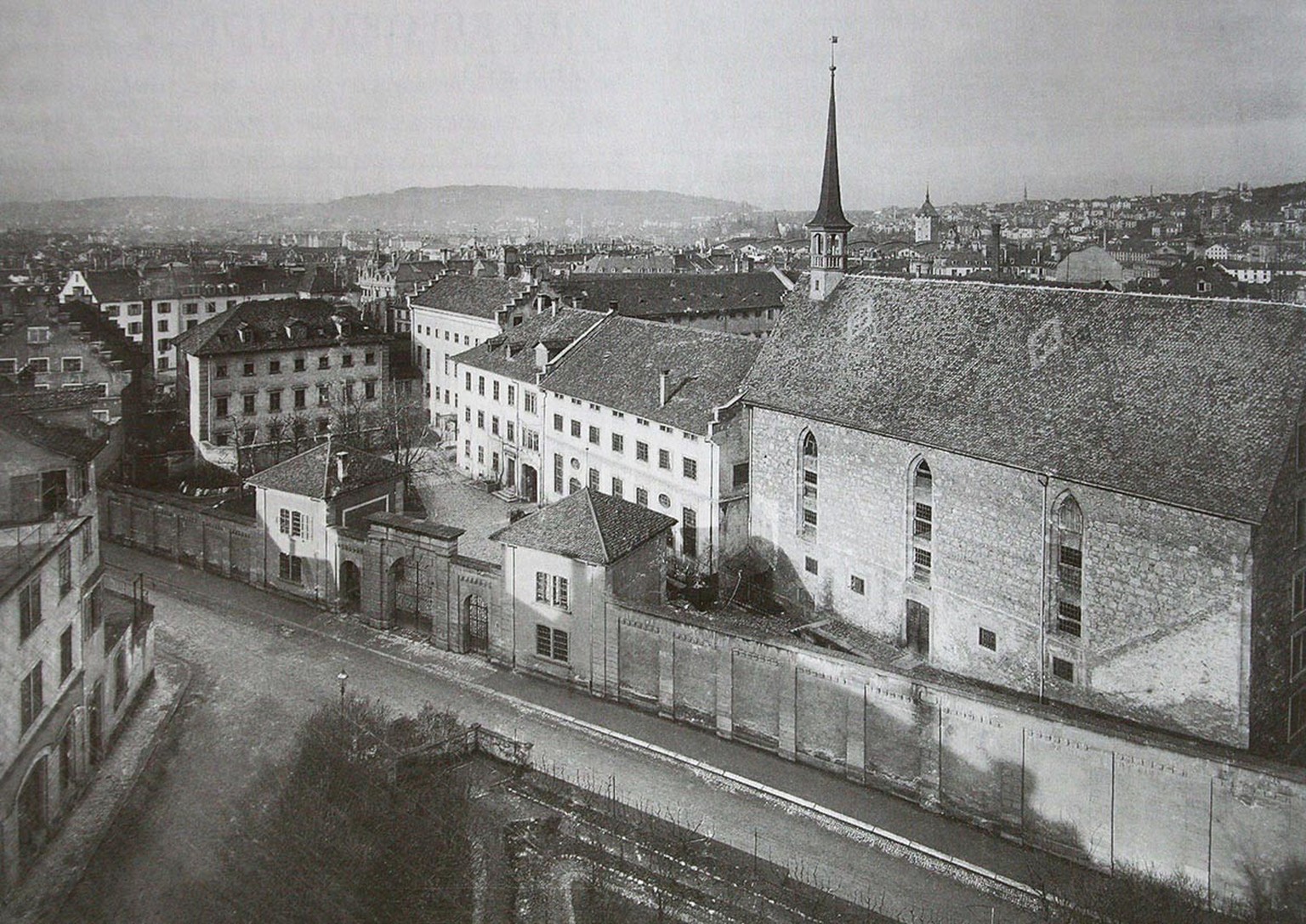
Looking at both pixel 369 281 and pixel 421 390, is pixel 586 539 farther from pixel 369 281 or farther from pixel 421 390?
pixel 369 281

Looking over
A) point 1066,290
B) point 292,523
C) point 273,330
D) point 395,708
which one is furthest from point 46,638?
point 273,330

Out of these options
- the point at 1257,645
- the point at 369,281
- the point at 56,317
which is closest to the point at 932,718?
the point at 1257,645

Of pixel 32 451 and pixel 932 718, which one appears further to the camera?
pixel 932 718

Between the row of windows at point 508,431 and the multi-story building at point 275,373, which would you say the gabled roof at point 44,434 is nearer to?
the row of windows at point 508,431

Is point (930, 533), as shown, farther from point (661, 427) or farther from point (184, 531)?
point (184, 531)

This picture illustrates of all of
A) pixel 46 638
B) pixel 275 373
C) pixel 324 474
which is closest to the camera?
pixel 46 638

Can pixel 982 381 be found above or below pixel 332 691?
above

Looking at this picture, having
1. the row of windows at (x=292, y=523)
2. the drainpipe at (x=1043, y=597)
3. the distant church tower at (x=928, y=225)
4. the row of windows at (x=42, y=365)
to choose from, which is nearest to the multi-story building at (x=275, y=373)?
the row of windows at (x=42, y=365)
